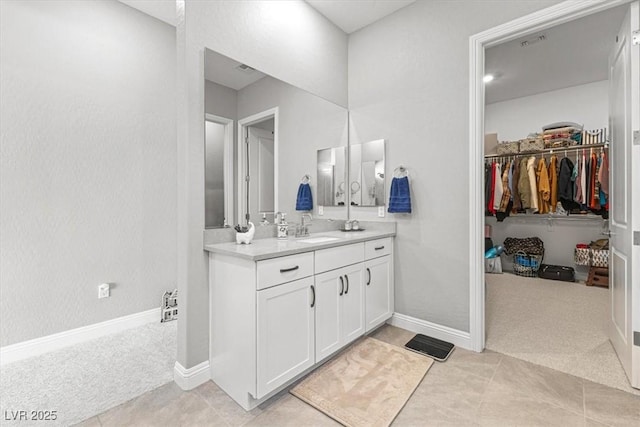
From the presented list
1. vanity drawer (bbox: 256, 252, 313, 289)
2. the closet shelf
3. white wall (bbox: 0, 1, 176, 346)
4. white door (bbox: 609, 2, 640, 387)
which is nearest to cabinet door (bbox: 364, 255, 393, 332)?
vanity drawer (bbox: 256, 252, 313, 289)

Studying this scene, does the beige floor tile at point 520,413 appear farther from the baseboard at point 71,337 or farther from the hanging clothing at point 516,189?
the hanging clothing at point 516,189

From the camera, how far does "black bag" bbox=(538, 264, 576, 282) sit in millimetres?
4145

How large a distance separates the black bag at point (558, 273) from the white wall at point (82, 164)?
16.3 ft

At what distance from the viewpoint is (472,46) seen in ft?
7.25

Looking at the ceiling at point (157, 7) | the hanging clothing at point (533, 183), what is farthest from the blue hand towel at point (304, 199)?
the hanging clothing at point (533, 183)

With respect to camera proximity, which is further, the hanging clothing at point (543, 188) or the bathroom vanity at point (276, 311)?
the hanging clothing at point (543, 188)

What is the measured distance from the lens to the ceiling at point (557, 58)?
2.89 meters

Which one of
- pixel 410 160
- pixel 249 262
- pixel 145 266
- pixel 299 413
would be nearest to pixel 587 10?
pixel 410 160

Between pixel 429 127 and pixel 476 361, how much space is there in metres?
1.83

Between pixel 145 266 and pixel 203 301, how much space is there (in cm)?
125

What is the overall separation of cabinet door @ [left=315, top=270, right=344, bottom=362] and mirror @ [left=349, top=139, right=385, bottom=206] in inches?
42.3

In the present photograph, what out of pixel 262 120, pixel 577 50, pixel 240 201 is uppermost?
pixel 577 50

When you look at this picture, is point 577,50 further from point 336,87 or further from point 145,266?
point 145,266

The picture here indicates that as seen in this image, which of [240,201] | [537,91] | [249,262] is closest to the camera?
[249,262]
